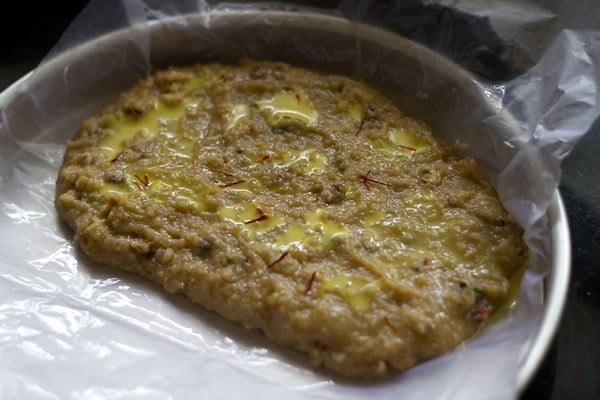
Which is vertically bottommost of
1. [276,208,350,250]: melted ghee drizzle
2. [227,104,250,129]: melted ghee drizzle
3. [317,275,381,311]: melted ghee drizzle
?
[317,275,381,311]: melted ghee drizzle

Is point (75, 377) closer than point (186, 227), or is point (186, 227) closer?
point (75, 377)

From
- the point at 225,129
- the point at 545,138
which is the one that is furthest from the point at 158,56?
the point at 545,138

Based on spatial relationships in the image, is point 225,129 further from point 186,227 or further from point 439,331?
point 439,331

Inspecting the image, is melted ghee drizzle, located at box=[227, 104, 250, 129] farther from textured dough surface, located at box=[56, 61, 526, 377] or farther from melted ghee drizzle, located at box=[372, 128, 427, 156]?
melted ghee drizzle, located at box=[372, 128, 427, 156]

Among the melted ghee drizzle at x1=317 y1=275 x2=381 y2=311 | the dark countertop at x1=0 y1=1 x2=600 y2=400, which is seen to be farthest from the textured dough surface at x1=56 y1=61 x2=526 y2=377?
the dark countertop at x1=0 y1=1 x2=600 y2=400

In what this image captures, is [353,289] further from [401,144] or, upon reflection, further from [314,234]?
[401,144]

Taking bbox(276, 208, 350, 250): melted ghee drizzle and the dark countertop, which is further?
bbox(276, 208, 350, 250): melted ghee drizzle

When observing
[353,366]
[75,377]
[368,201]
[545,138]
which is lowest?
[75,377]
